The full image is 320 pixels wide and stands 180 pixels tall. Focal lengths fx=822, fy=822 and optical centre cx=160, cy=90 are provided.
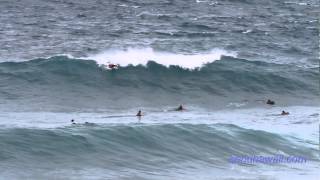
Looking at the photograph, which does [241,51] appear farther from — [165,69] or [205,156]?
[205,156]

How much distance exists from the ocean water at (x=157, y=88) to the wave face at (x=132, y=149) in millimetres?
45

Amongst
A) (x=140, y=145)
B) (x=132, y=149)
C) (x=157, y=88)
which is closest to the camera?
(x=132, y=149)

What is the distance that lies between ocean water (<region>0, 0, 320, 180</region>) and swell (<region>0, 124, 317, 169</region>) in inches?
1.6

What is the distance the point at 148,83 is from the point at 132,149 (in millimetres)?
14924

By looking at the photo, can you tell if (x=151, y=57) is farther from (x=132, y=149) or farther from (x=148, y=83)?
(x=132, y=149)

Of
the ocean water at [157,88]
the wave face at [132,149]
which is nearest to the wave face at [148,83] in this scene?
the ocean water at [157,88]

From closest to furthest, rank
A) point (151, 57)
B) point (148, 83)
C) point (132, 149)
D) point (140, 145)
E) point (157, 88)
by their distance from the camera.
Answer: point (132, 149)
point (140, 145)
point (157, 88)
point (148, 83)
point (151, 57)

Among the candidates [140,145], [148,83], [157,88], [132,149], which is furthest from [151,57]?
[132,149]

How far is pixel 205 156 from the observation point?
91.3 feet

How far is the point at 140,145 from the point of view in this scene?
28250mm

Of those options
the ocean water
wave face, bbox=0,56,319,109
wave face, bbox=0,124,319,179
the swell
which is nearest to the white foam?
the ocean water

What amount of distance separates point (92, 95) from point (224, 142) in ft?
37.2

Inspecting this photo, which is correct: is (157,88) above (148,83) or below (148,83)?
below

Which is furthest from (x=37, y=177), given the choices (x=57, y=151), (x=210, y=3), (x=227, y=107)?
(x=210, y=3)
